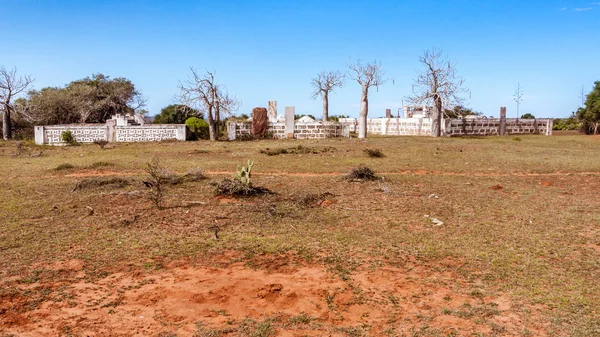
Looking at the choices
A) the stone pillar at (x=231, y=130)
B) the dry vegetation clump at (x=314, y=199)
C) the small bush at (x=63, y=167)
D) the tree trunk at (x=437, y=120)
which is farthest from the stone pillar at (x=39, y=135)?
the tree trunk at (x=437, y=120)

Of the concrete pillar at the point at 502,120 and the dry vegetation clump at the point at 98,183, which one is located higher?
the concrete pillar at the point at 502,120

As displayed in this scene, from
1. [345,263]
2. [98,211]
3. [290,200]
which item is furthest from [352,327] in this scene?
[98,211]

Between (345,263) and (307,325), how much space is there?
55.7 inches

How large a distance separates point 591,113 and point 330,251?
31.6m

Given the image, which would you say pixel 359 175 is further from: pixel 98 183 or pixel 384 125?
pixel 384 125

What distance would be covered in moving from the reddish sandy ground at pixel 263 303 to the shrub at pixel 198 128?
21.2m

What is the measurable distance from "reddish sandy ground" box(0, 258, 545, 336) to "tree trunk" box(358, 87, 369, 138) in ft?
76.4

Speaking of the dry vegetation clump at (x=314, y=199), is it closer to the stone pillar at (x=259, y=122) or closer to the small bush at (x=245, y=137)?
the small bush at (x=245, y=137)

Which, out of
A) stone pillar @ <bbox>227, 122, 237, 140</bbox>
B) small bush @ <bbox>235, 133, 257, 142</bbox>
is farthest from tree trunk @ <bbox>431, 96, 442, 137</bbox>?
stone pillar @ <bbox>227, 122, 237, 140</bbox>

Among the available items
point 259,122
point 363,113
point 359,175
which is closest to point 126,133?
point 259,122

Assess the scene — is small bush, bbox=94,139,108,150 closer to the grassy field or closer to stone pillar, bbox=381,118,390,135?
the grassy field

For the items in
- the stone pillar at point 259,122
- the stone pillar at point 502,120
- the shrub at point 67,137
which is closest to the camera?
the shrub at point 67,137

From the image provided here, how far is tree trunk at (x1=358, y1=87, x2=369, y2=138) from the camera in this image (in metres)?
27.8

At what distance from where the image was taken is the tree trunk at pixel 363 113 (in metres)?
27.8
